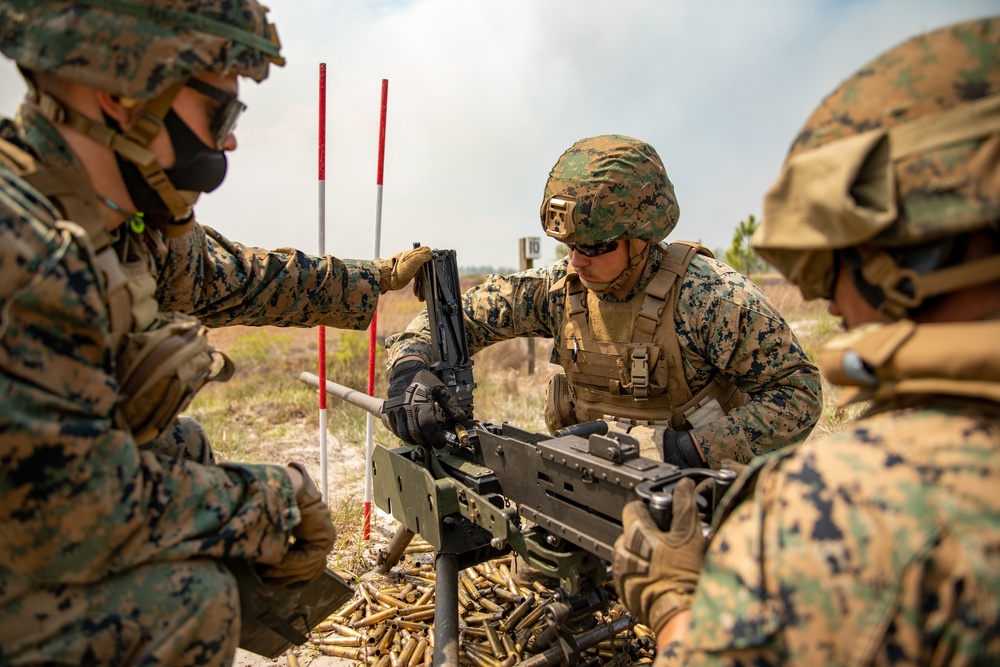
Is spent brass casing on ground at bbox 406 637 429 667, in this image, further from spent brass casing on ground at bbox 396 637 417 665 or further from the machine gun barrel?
the machine gun barrel

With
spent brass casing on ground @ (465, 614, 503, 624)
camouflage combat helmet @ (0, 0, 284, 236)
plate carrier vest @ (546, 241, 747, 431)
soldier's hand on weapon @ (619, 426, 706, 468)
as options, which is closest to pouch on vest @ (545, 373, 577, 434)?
plate carrier vest @ (546, 241, 747, 431)

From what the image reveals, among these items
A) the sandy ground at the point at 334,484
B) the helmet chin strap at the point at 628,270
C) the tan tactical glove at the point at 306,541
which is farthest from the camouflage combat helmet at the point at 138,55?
the sandy ground at the point at 334,484

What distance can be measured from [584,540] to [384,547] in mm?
2672

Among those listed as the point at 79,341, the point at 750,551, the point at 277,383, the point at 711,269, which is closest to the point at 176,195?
the point at 79,341

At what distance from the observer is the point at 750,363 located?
3.90 m

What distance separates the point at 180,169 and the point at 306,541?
1443 mm

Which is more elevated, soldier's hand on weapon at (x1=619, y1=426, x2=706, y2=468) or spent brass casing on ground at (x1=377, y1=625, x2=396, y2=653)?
soldier's hand on weapon at (x1=619, y1=426, x2=706, y2=468)

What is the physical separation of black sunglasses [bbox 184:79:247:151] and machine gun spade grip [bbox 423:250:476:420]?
1.67m

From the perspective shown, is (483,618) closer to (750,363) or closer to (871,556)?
(750,363)

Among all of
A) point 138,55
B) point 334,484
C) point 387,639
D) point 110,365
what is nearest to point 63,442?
point 110,365

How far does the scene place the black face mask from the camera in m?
2.31

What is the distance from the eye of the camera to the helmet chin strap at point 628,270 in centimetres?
410

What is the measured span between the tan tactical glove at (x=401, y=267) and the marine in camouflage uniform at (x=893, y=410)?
7.95ft

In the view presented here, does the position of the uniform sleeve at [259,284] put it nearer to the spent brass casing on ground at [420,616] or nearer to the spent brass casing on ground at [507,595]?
the spent brass casing on ground at [420,616]
